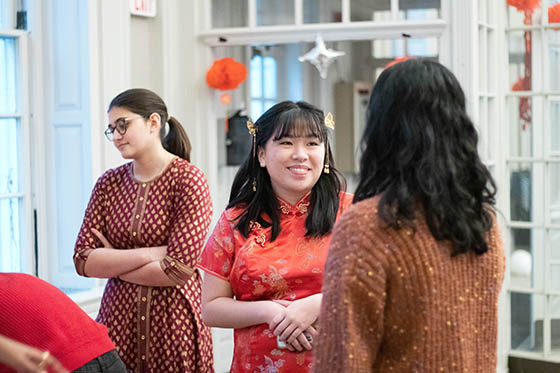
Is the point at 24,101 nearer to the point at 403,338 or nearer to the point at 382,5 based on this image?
the point at 382,5

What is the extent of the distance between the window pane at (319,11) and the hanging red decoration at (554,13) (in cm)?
118

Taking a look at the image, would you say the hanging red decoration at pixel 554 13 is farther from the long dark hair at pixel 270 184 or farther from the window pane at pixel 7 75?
the window pane at pixel 7 75

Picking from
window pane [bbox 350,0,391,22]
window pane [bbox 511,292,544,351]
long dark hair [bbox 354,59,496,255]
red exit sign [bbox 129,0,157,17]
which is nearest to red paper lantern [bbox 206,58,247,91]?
red exit sign [bbox 129,0,157,17]

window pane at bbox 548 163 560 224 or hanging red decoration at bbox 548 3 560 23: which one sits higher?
hanging red decoration at bbox 548 3 560 23

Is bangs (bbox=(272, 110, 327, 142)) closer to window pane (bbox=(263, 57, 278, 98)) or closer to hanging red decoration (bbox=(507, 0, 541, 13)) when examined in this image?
hanging red decoration (bbox=(507, 0, 541, 13))

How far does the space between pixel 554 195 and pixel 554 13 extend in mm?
1000

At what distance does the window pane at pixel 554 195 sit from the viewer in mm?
4125

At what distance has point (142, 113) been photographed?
2492 millimetres

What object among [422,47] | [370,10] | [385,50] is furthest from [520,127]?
[385,50]

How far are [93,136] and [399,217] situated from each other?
276cm

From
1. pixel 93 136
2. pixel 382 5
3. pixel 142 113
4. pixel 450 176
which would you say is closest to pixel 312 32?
pixel 382 5

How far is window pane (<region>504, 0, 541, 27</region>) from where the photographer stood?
4.11 m

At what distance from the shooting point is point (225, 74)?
14.3 feet

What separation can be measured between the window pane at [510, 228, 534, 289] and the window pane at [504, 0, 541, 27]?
46.2 inches
